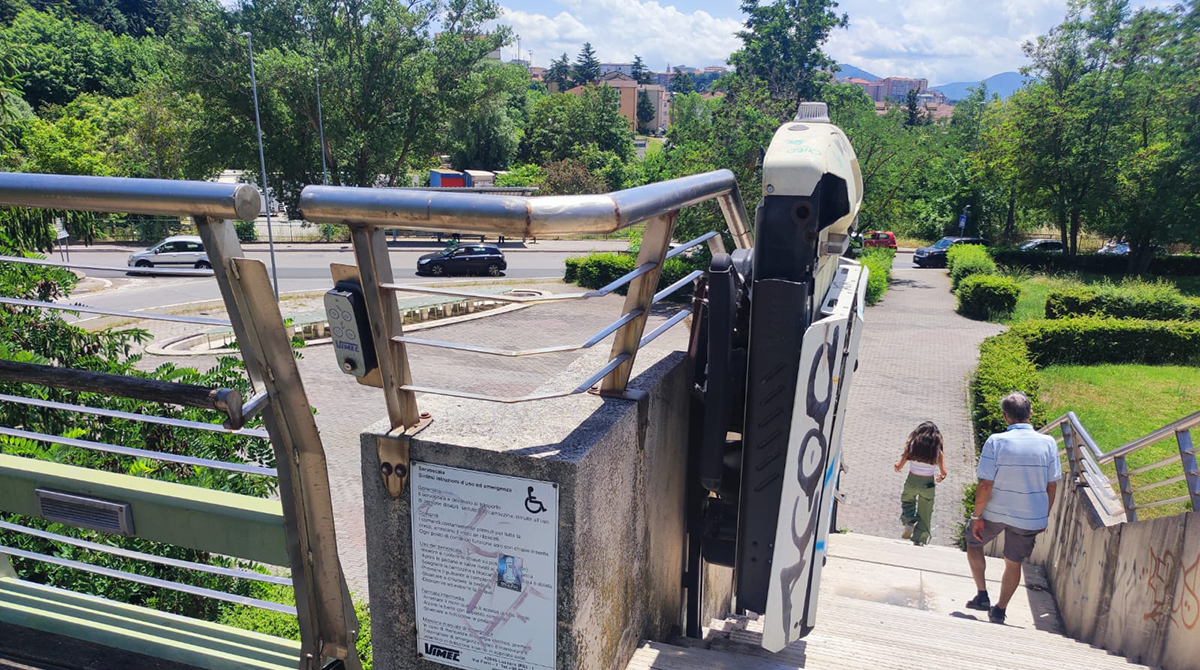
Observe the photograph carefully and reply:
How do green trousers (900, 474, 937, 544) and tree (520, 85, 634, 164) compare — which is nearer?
green trousers (900, 474, 937, 544)

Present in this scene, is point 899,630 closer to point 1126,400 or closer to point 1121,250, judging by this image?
point 1126,400

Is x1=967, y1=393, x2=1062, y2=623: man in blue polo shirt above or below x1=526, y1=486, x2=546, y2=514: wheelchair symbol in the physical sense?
below

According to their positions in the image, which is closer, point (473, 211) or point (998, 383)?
point (473, 211)

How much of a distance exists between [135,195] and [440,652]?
1415mm

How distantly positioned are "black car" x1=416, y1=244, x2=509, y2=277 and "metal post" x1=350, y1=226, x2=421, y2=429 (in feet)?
96.1

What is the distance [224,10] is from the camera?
126ft

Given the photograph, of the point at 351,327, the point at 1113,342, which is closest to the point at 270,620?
the point at 351,327

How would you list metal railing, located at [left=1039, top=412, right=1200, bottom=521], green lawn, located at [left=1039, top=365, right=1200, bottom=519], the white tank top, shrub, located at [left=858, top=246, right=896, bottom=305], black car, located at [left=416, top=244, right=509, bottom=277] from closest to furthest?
metal railing, located at [left=1039, top=412, right=1200, bottom=521], the white tank top, green lawn, located at [left=1039, top=365, right=1200, bottom=519], shrub, located at [left=858, top=246, right=896, bottom=305], black car, located at [left=416, top=244, right=509, bottom=277]

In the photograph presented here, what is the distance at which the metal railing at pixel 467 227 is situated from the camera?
174 centimetres

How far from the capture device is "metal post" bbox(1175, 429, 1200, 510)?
A: 420cm

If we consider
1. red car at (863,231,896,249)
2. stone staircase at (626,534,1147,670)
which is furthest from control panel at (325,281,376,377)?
red car at (863,231,896,249)

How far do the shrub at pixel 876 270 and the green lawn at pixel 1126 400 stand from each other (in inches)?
312

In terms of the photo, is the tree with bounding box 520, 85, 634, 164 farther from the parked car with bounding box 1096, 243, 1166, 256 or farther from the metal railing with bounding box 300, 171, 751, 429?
the metal railing with bounding box 300, 171, 751, 429

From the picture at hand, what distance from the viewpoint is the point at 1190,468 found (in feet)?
14.6
